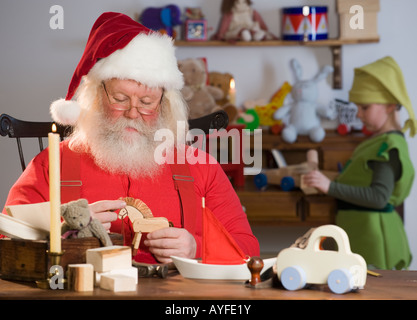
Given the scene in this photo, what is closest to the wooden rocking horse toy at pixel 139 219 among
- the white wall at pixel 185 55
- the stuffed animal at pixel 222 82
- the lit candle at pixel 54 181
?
the lit candle at pixel 54 181

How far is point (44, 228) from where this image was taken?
127 cm

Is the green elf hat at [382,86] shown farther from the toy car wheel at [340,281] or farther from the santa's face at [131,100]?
the toy car wheel at [340,281]

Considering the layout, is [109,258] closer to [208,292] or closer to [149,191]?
[208,292]

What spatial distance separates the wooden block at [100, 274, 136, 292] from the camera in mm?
1177

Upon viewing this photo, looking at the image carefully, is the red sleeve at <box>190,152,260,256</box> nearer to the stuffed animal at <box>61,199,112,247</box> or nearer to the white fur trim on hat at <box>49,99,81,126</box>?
the white fur trim on hat at <box>49,99,81,126</box>

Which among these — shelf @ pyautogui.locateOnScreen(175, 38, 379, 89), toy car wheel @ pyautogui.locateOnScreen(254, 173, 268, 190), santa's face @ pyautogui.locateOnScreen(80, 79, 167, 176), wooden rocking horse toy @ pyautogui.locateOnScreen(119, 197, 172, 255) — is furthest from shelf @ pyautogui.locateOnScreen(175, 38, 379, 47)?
wooden rocking horse toy @ pyautogui.locateOnScreen(119, 197, 172, 255)

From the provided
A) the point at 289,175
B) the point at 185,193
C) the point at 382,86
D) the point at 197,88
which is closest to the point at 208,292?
the point at 185,193

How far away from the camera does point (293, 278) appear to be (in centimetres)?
119

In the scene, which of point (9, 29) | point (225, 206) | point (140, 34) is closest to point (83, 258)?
point (225, 206)

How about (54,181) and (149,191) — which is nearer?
(54,181)

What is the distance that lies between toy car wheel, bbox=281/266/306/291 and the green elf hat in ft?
7.71

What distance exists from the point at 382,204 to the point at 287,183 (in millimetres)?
582

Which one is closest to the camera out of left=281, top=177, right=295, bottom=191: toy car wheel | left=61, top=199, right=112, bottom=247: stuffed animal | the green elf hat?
left=61, top=199, right=112, bottom=247: stuffed animal

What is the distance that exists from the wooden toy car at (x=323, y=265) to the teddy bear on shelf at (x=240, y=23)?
9.32 ft
